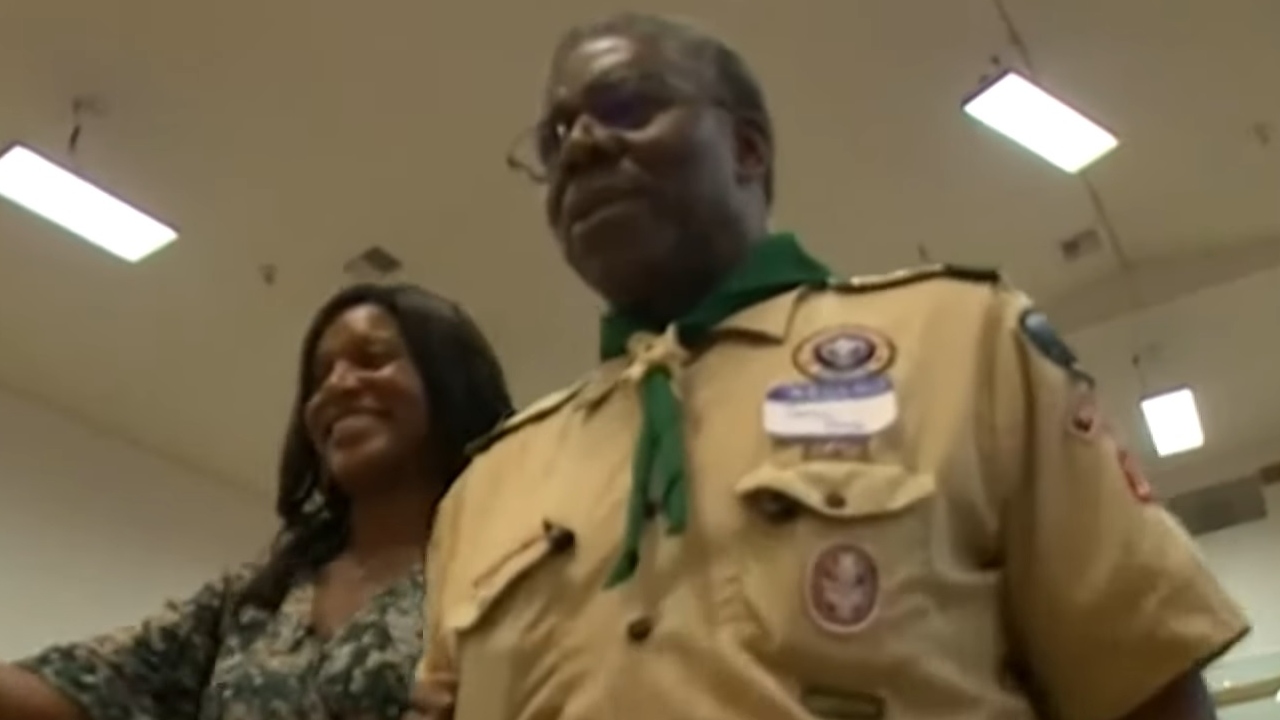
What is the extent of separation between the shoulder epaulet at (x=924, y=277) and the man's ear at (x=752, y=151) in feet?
0.64

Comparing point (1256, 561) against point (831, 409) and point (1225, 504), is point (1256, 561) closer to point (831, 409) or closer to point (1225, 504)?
point (1225, 504)

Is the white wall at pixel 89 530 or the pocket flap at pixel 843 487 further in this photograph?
the white wall at pixel 89 530

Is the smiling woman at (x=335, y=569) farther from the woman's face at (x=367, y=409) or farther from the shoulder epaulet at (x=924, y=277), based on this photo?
the shoulder epaulet at (x=924, y=277)

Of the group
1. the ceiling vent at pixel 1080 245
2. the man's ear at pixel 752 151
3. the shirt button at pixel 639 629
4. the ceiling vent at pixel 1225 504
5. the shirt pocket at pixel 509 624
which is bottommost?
the shirt button at pixel 639 629

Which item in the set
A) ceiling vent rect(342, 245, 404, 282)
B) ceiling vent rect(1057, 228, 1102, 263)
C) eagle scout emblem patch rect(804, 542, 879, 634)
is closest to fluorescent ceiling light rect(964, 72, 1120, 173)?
ceiling vent rect(1057, 228, 1102, 263)

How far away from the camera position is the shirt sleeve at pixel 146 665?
177 centimetres

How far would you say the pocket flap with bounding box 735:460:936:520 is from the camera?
1.12m

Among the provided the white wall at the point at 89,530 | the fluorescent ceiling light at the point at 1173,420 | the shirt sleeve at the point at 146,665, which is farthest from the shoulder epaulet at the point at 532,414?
the fluorescent ceiling light at the point at 1173,420

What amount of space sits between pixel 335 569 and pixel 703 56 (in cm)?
68

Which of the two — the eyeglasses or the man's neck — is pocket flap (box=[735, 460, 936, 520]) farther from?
the eyeglasses

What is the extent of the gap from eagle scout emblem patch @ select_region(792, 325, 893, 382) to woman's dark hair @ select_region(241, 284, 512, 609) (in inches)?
26.2

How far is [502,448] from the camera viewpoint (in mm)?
1432

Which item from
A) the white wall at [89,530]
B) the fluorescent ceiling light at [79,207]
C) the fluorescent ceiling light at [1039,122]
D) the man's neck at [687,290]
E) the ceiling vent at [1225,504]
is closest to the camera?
the man's neck at [687,290]

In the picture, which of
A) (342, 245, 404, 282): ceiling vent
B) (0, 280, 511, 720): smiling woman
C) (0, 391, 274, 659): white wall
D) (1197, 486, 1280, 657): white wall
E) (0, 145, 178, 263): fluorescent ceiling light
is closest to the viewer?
(0, 280, 511, 720): smiling woman
